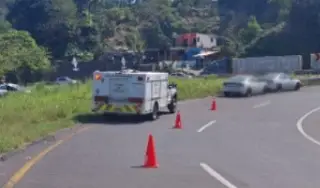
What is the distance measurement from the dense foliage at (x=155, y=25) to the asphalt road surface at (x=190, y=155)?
32125 mm

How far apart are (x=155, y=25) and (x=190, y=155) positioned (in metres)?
102

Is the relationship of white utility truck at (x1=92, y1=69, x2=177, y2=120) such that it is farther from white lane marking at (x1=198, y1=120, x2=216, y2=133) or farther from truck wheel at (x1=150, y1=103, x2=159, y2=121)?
white lane marking at (x1=198, y1=120, x2=216, y2=133)

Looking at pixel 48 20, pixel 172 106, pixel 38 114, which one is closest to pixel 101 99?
pixel 38 114

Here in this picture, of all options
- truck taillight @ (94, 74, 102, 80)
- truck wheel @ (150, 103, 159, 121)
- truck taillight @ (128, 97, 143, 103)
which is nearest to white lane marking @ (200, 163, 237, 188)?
truck taillight @ (128, 97, 143, 103)

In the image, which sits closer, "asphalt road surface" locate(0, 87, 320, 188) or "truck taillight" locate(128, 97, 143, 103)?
"asphalt road surface" locate(0, 87, 320, 188)

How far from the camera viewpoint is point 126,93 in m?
27.1

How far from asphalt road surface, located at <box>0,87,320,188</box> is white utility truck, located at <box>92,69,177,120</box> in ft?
1.64

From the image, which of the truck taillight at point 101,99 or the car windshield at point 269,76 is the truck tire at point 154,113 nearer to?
the truck taillight at point 101,99

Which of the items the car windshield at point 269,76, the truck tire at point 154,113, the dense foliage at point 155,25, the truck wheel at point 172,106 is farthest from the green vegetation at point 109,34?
the truck wheel at point 172,106

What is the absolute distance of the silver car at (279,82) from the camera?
48.3 metres

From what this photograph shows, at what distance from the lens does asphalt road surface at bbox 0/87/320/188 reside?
40.8ft

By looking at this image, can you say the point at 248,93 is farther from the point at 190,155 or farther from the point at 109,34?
the point at 109,34

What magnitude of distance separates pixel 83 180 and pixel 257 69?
164ft

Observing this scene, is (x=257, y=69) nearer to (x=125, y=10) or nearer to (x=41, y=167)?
(x=41, y=167)
